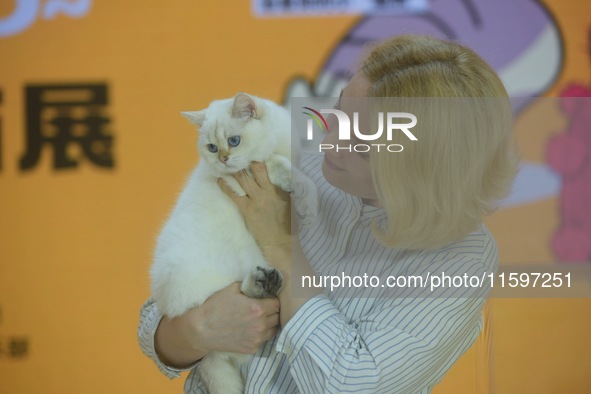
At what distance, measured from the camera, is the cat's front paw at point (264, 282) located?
1103mm

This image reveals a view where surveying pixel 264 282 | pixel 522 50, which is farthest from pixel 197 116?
pixel 522 50

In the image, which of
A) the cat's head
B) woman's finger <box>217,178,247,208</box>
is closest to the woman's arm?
woman's finger <box>217,178,247,208</box>

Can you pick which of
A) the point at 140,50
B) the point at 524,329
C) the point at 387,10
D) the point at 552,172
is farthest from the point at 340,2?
the point at 524,329

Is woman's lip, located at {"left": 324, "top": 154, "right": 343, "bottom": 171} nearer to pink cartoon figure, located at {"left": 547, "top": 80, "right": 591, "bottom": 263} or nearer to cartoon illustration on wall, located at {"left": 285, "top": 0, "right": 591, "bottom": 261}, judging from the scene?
cartoon illustration on wall, located at {"left": 285, "top": 0, "right": 591, "bottom": 261}

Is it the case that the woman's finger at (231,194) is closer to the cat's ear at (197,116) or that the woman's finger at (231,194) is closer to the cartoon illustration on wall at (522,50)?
the cat's ear at (197,116)

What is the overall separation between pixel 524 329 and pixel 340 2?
1.24 metres

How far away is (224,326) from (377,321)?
26 centimetres

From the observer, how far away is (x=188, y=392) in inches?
50.2

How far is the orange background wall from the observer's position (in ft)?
7.63

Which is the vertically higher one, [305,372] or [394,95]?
[394,95]

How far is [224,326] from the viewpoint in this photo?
1.10 metres

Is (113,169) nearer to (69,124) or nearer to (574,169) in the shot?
(69,124)

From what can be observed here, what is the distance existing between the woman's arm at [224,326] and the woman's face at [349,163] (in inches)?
9.6

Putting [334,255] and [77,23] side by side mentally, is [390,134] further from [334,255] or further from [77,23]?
[77,23]
